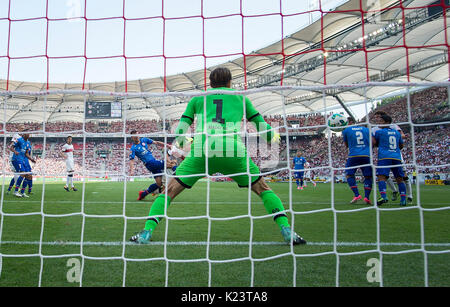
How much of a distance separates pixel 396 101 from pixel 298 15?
27467 millimetres

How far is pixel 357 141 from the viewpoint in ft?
19.2

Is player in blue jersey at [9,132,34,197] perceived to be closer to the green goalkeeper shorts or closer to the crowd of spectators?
the crowd of spectators

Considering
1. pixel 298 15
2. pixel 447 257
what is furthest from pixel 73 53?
pixel 447 257

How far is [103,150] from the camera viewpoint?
1086 inches

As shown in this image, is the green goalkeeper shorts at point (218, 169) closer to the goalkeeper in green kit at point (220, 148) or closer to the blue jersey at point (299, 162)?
the goalkeeper in green kit at point (220, 148)

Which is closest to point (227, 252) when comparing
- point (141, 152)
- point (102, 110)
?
point (141, 152)

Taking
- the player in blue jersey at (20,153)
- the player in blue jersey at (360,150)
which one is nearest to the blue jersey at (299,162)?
the player in blue jersey at (360,150)

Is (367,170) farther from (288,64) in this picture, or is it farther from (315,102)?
(315,102)

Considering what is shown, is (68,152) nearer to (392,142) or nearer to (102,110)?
(102,110)

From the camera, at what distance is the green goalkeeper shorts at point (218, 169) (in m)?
2.81

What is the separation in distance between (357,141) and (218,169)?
394 centimetres

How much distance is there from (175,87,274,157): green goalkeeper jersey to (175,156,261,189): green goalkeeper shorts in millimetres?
51

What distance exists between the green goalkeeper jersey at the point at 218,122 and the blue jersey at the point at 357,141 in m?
3.49
